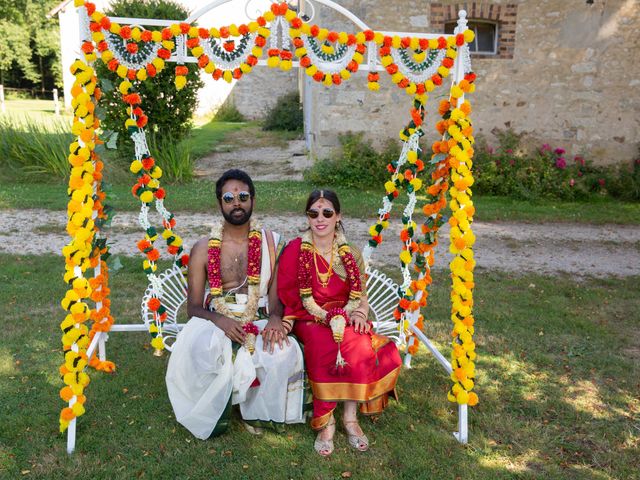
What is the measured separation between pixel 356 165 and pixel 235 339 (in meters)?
7.65

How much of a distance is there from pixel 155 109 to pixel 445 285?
7732 millimetres

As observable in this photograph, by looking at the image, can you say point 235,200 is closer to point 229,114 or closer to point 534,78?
point 534,78

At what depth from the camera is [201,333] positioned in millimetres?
3393

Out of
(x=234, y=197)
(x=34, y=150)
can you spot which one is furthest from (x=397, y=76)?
(x=34, y=150)

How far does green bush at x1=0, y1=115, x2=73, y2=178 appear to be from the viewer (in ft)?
35.5

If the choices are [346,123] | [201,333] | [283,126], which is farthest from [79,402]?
[283,126]

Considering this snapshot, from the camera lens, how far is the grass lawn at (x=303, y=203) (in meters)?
9.02

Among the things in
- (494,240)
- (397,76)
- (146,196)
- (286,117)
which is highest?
(397,76)

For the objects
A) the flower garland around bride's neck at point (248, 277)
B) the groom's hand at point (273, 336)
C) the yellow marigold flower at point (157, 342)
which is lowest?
the yellow marigold flower at point (157, 342)

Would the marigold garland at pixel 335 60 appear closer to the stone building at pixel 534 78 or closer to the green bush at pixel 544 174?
the green bush at pixel 544 174

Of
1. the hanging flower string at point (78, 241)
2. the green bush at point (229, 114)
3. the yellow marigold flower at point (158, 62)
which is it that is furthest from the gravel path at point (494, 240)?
the green bush at point (229, 114)

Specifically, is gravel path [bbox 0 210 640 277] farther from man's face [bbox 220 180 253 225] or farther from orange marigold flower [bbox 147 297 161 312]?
man's face [bbox 220 180 253 225]

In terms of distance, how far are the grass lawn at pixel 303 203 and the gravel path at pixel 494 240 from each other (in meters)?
0.31

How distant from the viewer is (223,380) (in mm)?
3320
